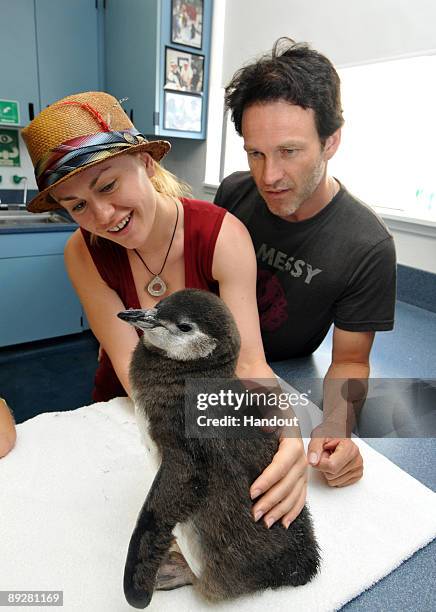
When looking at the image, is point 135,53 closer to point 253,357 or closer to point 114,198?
point 114,198

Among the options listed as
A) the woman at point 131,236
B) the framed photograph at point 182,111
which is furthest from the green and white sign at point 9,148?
the woman at point 131,236

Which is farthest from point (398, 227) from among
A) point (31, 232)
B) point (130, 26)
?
point (130, 26)

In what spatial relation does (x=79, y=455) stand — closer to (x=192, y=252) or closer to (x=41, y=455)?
(x=41, y=455)

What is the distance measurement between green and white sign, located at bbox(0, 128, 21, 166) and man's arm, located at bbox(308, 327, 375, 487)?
2719 mm

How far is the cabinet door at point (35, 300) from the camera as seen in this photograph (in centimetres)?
239

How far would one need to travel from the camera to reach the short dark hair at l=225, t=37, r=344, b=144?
3.05ft

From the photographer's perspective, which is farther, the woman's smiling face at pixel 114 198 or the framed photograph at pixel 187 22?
the framed photograph at pixel 187 22

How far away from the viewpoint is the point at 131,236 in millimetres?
718

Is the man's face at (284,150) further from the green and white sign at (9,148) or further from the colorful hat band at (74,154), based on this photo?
the green and white sign at (9,148)

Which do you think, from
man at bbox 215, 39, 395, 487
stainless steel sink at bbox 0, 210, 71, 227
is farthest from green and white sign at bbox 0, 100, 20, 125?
man at bbox 215, 39, 395, 487

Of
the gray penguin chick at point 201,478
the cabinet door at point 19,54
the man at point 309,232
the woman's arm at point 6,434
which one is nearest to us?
the gray penguin chick at point 201,478

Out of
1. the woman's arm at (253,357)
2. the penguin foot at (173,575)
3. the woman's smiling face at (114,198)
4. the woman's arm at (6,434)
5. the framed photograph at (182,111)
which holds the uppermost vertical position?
the framed photograph at (182,111)

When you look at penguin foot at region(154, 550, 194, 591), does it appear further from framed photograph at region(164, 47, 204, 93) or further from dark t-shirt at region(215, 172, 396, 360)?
framed photograph at region(164, 47, 204, 93)

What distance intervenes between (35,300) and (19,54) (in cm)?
151
